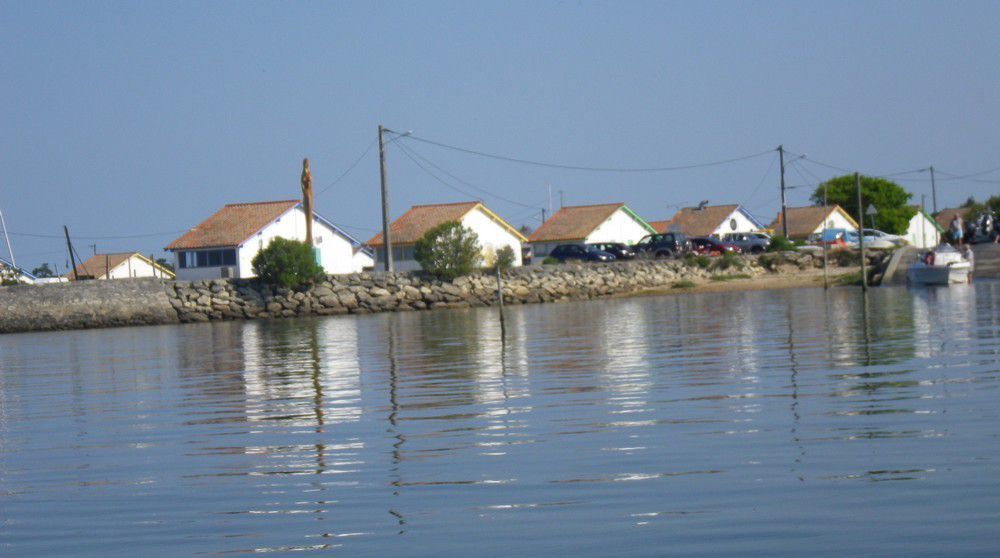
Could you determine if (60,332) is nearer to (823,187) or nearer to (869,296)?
(869,296)

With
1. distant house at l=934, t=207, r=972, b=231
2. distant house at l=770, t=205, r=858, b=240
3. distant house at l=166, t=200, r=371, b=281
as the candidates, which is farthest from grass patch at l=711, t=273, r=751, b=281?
distant house at l=934, t=207, r=972, b=231

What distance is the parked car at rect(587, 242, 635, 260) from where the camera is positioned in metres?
77.1

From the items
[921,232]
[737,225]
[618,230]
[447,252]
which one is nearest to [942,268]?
[447,252]

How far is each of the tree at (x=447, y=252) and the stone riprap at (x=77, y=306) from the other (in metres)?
12.5

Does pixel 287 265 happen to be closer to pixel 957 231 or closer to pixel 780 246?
pixel 780 246

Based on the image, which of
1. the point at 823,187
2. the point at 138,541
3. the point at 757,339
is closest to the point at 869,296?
the point at 757,339

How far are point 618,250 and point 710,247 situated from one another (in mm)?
5582

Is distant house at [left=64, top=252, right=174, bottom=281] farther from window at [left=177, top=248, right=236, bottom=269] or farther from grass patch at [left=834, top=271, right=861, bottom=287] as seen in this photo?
grass patch at [left=834, top=271, right=861, bottom=287]

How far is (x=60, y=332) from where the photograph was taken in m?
53.3

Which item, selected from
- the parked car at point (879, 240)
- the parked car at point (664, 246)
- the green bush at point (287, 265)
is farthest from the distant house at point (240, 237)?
the parked car at point (879, 240)

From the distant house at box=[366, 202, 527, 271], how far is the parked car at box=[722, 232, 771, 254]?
13570mm

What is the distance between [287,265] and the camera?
5819cm

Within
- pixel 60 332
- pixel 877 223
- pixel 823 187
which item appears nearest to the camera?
pixel 60 332

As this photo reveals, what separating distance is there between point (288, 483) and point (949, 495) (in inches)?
200
